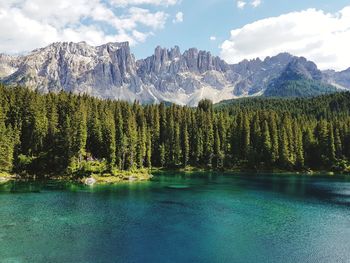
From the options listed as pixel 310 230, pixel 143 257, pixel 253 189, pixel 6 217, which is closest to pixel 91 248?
pixel 143 257

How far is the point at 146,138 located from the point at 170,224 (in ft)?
284

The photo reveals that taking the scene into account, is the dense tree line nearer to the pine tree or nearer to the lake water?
the pine tree

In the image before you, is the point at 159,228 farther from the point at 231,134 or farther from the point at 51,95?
the point at 231,134

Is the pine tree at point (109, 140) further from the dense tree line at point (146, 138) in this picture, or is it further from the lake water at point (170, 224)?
the lake water at point (170, 224)

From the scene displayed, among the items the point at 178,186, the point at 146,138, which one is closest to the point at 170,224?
the point at 178,186

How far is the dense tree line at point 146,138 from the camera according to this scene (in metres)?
112

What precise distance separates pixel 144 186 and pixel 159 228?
43.6 meters

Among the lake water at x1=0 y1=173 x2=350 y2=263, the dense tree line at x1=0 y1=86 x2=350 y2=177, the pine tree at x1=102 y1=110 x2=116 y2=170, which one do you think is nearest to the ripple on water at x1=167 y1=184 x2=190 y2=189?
the lake water at x1=0 y1=173 x2=350 y2=263

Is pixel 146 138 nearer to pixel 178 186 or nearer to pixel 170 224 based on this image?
pixel 178 186

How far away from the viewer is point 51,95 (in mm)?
139875

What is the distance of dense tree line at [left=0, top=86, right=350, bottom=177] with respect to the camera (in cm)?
11225

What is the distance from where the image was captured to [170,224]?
5716 cm

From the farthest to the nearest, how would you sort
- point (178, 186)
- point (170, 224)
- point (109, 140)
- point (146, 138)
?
point (146, 138)
point (109, 140)
point (178, 186)
point (170, 224)

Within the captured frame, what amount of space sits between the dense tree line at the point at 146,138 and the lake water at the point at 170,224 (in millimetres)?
20263
